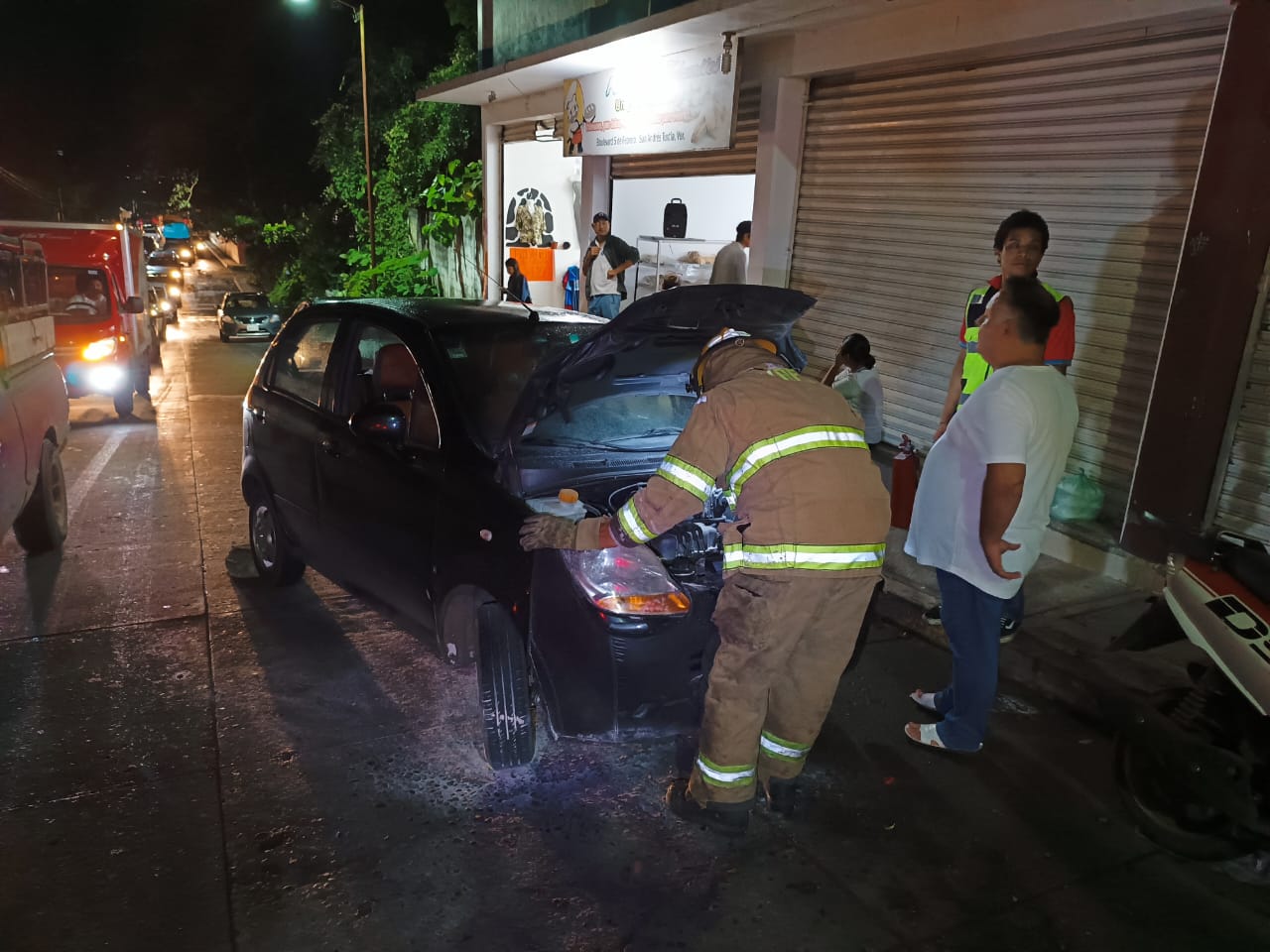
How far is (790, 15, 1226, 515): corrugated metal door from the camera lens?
555 cm

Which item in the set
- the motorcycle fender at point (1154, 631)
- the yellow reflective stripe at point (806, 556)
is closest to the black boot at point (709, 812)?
the yellow reflective stripe at point (806, 556)

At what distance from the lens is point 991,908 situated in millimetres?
2779

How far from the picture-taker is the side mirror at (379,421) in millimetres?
3609

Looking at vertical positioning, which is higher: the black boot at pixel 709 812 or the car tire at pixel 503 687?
the car tire at pixel 503 687

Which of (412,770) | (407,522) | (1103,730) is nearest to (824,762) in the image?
(1103,730)

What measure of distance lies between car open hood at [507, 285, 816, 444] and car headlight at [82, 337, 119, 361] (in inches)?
361

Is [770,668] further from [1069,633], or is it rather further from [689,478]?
[1069,633]

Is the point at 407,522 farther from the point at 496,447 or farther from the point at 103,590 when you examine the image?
the point at 103,590

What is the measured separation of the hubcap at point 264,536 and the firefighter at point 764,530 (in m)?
2.75

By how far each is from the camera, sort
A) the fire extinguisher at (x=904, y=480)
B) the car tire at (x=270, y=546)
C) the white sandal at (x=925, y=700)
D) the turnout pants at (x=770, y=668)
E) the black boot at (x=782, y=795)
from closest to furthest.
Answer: the turnout pants at (x=770, y=668) < the black boot at (x=782, y=795) < the white sandal at (x=925, y=700) < the car tire at (x=270, y=546) < the fire extinguisher at (x=904, y=480)

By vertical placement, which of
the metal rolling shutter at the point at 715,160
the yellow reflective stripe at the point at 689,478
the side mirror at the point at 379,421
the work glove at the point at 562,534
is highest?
the metal rolling shutter at the point at 715,160

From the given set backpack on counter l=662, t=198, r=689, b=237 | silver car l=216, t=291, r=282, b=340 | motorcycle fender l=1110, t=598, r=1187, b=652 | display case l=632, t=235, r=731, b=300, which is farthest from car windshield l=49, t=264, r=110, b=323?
motorcycle fender l=1110, t=598, r=1187, b=652

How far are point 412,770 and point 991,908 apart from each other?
6.70 ft

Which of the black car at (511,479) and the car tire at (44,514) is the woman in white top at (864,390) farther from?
the car tire at (44,514)
